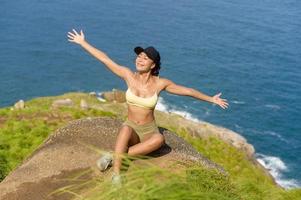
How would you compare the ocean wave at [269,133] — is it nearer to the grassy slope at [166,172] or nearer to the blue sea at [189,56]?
the blue sea at [189,56]

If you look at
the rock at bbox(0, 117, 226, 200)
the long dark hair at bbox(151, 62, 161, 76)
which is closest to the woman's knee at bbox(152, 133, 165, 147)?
the rock at bbox(0, 117, 226, 200)

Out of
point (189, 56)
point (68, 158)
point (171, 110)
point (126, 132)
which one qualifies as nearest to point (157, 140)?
point (126, 132)

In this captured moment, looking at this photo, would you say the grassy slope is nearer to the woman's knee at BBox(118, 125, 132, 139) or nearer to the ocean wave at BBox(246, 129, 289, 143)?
the woman's knee at BBox(118, 125, 132, 139)

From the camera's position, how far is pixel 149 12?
430ft

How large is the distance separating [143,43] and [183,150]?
9521cm

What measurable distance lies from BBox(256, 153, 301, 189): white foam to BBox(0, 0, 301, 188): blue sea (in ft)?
0.48

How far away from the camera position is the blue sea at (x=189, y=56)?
8788 centimetres

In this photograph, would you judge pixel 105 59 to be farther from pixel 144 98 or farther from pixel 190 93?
pixel 190 93

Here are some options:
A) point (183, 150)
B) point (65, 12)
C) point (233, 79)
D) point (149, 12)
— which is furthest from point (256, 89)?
point (183, 150)

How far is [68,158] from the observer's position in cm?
1475

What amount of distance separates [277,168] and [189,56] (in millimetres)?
40166

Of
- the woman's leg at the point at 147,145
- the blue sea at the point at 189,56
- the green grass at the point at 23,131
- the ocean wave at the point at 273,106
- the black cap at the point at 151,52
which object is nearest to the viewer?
the black cap at the point at 151,52

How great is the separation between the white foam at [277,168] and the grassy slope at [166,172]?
21.6m

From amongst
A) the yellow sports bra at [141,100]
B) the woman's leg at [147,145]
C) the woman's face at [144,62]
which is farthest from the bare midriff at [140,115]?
the woman's face at [144,62]
